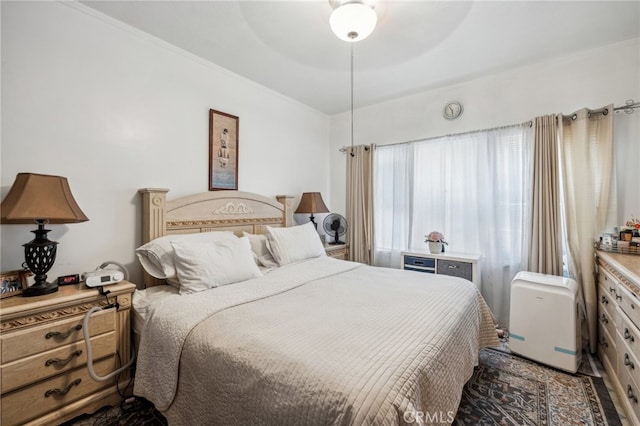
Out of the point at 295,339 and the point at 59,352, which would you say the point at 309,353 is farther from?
the point at 59,352

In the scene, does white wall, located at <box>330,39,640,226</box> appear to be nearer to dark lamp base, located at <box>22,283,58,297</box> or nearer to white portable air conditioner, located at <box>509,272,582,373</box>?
white portable air conditioner, located at <box>509,272,582,373</box>

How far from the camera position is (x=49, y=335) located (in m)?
1.45

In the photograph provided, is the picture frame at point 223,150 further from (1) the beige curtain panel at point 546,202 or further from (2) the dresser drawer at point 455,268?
(1) the beige curtain panel at point 546,202

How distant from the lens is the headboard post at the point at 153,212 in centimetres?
216

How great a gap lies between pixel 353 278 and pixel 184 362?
4.29 feet

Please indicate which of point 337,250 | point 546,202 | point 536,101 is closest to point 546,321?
point 546,202

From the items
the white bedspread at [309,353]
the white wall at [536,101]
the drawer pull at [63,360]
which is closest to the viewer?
the white bedspread at [309,353]

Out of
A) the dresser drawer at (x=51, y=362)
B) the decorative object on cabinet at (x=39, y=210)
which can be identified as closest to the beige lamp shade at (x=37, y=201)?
the decorative object on cabinet at (x=39, y=210)

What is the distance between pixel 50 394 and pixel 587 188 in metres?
4.05

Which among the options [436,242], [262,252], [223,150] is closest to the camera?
[262,252]

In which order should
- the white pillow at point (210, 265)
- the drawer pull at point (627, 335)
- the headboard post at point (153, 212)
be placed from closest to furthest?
the drawer pull at point (627, 335) → the white pillow at point (210, 265) → the headboard post at point (153, 212)

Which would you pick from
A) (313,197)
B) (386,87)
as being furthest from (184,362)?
(386,87)

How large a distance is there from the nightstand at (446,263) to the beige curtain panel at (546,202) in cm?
50

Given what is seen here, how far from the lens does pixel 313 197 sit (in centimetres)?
352
